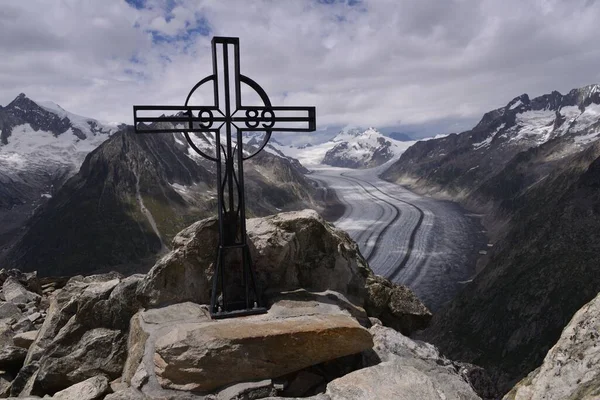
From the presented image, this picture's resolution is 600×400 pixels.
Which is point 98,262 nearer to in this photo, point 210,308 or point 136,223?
point 136,223

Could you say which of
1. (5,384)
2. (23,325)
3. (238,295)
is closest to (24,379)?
(5,384)

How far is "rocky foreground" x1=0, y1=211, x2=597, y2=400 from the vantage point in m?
7.04

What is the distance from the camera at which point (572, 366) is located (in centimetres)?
500

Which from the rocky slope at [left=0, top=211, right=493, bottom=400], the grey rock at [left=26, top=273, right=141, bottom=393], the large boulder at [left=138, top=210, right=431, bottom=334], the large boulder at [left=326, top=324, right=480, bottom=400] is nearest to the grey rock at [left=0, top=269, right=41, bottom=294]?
the rocky slope at [left=0, top=211, right=493, bottom=400]

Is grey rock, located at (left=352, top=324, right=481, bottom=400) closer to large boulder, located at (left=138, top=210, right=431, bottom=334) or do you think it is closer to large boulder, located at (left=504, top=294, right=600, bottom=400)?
large boulder, located at (left=504, top=294, right=600, bottom=400)

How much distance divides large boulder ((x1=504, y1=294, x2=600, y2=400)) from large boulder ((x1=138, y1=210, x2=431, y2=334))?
5.77 m

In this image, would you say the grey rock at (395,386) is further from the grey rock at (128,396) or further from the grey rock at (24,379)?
the grey rock at (24,379)

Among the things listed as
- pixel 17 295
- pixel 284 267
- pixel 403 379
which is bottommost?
pixel 17 295

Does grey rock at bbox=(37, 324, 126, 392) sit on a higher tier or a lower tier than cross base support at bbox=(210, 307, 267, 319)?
lower

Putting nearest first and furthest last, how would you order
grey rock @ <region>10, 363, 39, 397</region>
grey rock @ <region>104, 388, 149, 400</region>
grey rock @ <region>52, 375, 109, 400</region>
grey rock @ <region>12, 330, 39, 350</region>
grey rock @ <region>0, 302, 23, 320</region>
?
grey rock @ <region>104, 388, 149, 400</region> < grey rock @ <region>52, 375, 109, 400</region> < grey rock @ <region>10, 363, 39, 397</region> < grey rock @ <region>12, 330, 39, 350</region> < grey rock @ <region>0, 302, 23, 320</region>

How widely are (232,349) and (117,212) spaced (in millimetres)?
163035

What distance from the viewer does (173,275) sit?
32.5 feet

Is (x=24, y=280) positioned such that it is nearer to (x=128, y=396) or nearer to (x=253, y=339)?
(x=128, y=396)

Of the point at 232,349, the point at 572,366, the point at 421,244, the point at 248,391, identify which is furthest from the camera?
the point at 421,244
